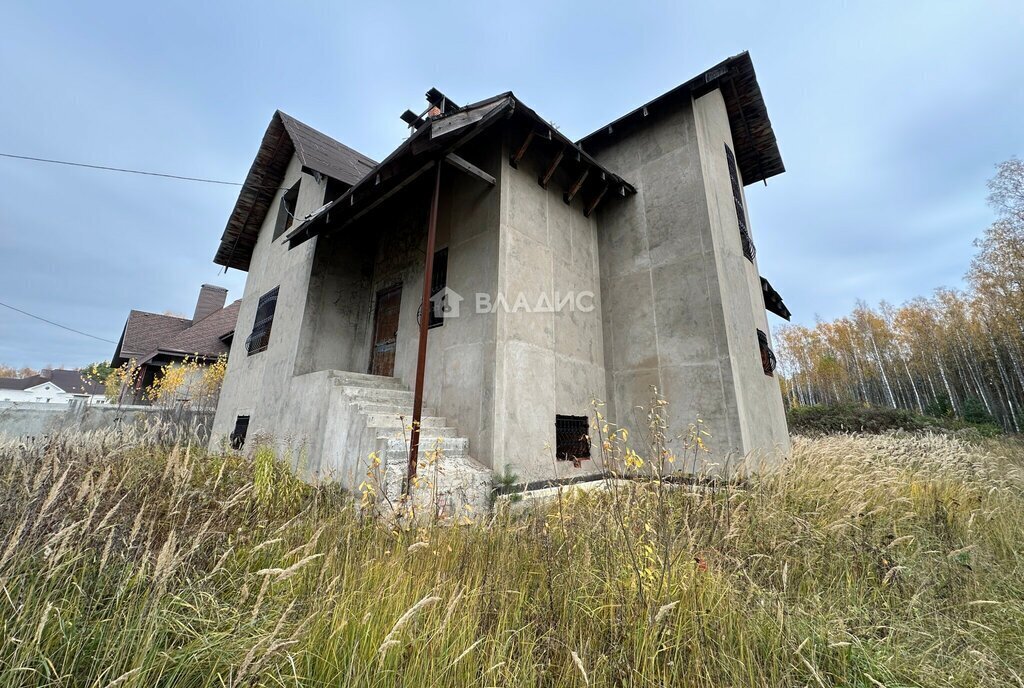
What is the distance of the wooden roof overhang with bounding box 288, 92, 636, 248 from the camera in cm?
414

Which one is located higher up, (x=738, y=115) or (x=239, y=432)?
(x=738, y=115)

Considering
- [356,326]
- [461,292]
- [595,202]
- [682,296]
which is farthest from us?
[356,326]

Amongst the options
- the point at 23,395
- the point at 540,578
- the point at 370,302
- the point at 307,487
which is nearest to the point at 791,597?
the point at 540,578

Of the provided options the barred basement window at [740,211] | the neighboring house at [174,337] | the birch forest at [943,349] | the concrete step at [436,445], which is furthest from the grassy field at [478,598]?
the birch forest at [943,349]

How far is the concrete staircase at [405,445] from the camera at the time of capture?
11.4ft

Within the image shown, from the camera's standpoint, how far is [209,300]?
1736 centimetres

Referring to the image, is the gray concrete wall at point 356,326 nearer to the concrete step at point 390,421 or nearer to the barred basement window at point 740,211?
the concrete step at point 390,421

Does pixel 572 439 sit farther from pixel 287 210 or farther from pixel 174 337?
pixel 174 337

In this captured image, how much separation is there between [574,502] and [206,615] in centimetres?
244

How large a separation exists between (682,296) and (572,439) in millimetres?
2882

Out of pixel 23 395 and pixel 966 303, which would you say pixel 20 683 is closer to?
pixel 966 303

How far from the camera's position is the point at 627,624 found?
1.64m

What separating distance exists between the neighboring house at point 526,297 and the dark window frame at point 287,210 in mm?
976

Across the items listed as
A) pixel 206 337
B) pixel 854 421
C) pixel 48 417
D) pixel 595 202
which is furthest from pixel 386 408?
pixel 854 421
